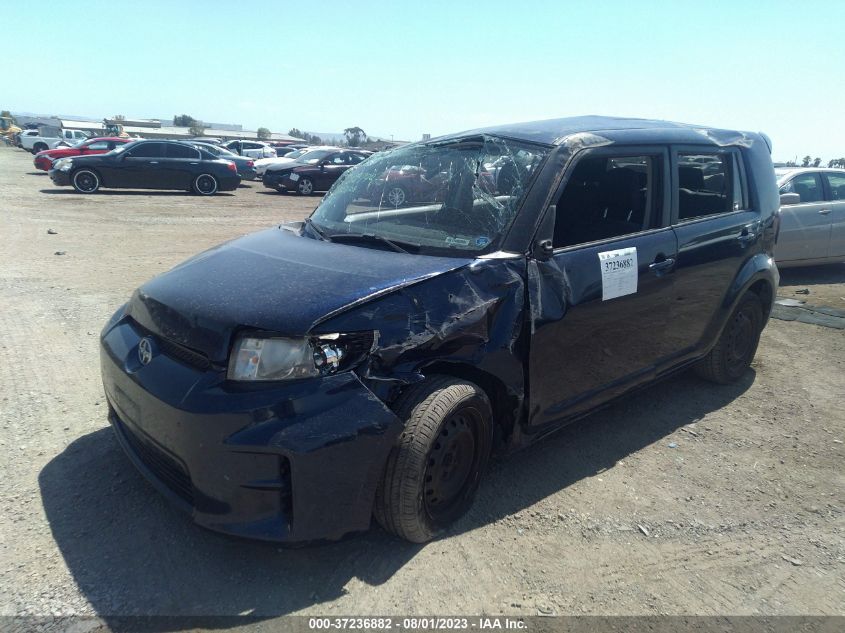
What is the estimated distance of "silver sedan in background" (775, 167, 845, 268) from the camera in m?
8.31

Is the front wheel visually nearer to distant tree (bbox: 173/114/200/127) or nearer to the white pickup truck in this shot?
the white pickup truck

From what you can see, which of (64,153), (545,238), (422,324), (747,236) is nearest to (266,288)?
(422,324)

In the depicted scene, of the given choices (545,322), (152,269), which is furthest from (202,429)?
(152,269)

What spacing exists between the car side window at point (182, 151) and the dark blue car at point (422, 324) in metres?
15.6

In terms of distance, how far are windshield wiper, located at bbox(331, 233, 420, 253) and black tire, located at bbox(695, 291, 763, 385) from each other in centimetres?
272

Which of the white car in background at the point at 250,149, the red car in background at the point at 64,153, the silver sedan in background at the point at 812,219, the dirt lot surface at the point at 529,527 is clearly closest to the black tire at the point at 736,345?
the dirt lot surface at the point at 529,527

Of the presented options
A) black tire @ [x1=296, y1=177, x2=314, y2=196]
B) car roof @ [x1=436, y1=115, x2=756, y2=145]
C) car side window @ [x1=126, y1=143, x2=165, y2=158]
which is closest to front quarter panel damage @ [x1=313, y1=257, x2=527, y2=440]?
car roof @ [x1=436, y1=115, x2=756, y2=145]

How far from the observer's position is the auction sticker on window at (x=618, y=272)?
3369mm

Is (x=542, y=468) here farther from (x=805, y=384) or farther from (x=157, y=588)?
(x=805, y=384)

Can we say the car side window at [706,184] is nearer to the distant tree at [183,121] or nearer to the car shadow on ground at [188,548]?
the car shadow on ground at [188,548]

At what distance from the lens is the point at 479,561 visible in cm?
274

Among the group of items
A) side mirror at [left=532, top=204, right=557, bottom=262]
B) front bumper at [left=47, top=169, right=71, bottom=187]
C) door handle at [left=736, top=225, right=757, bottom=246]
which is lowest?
front bumper at [left=47, top=169, right=71, bottom=187]

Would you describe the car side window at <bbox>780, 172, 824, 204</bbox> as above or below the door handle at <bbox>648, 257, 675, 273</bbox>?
above

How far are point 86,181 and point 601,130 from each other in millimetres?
16803
